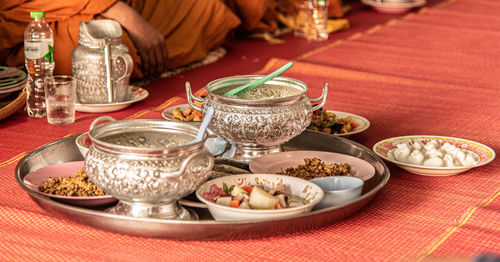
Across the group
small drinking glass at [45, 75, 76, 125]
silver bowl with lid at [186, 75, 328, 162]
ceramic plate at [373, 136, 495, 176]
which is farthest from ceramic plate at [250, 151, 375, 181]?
small drinking glass at [45, 75, 76, 125]

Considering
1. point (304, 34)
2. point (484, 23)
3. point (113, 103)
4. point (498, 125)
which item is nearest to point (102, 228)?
point (113, 103)

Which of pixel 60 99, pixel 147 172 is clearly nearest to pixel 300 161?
pixel 147 172

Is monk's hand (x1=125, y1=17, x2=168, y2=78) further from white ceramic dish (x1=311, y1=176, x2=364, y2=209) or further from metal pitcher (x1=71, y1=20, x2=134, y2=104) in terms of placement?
white ceramic dish (x1=311, y1=176, x2=364, y2=209)

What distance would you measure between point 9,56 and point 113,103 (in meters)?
0.64

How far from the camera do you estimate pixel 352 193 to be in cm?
100

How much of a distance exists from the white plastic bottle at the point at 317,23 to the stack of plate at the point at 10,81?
1611mm

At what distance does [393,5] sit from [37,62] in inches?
96.2

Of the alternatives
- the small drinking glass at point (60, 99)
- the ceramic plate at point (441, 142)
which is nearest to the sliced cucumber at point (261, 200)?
the ceramic plate at point (441, 142)

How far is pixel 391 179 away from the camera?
1.24m

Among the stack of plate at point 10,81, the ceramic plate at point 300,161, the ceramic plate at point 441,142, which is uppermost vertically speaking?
the ceramic plate at point 300,161

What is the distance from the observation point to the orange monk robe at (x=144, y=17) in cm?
211

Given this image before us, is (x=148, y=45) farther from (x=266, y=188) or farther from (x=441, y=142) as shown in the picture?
(x=266, y=188)

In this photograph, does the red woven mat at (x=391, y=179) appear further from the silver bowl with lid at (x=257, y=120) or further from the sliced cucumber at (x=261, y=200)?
the silver bowl with lid at (x=257, y=120)

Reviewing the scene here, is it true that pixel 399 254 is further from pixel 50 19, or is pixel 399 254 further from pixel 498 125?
pixel 50 19
